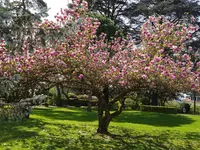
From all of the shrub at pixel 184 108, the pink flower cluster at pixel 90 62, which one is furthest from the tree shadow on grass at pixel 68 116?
the shrub at pixel 184 108

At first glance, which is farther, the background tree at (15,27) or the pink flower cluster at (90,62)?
the pink flower cluster at (90,62)

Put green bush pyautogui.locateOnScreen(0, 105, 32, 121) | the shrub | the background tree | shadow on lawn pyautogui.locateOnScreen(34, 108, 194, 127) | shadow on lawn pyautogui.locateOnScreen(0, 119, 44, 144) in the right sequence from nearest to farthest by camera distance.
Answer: green bush pyautogui.locateOnScreen(0, 105, 32, 121), the background tree, shadow on lawn pyautogui.locateOnScreen(0, 119, 44, 144), shadow on lawn pyautogui.locateOnScreen(34, 108, 194, 127), the shrub

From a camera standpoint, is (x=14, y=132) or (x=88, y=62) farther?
(x=14, y=132)

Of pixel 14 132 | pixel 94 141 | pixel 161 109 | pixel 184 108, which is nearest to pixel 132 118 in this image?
pixel 161 109

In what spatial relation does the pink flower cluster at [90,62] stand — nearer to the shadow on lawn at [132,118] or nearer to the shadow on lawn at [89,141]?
the shadow on lawn at [89,141]

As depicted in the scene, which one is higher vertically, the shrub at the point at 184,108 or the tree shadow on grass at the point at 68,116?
the shrub at the point at 184,108

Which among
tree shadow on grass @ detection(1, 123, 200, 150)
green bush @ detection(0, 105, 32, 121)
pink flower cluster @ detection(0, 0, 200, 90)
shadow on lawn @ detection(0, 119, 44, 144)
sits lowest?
tree shadow on grass @ detection(1, 123, 200, 150)

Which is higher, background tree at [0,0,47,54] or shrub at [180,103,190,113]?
background tree at [0,0,47,54]

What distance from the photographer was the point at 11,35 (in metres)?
8.29

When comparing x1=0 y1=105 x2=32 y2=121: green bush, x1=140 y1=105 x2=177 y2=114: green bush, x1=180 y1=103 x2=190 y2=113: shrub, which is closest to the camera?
x1=0 y1=105 x2=32 y2=121: green bush

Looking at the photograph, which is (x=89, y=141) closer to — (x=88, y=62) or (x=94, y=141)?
(x=94, y=141)

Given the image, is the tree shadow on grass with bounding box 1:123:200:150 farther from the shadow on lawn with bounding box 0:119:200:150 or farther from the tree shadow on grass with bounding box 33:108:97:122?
the tree shadow on grass with bounding box 33:108:97:122

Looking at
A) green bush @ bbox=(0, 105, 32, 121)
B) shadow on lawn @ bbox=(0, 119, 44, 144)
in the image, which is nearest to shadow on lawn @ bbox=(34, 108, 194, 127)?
shadow on lawn @ bbox=(0, 119, 44, 144)

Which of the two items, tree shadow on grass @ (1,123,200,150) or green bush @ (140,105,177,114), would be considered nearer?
tree shadow on grass @ (1,123,200,150)
